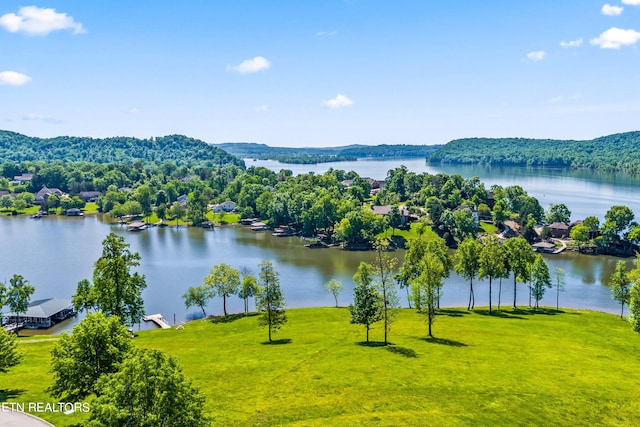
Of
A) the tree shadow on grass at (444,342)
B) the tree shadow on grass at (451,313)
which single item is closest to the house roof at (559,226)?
the tree shadow on grass at (451,313)

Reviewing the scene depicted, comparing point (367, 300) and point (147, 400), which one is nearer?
point (147, 400)

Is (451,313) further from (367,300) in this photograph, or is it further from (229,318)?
(229,318)

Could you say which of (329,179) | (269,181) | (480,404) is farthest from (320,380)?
(269,181)

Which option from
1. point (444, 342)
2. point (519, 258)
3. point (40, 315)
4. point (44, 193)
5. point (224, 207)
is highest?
point (44, 193)

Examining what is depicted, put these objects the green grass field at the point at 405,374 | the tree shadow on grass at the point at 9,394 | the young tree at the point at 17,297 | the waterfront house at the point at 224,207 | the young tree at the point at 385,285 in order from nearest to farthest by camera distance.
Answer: the green grass field at the point at 405,374 < the tree shadow on grass at the point at 9,394 < the young tree at the point at 385,285 < the young tree at the point at 17,297 < the waterfront house at the point at 224,207

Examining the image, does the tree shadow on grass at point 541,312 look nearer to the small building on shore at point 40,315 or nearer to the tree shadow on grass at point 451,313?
the tree shadow on grass at point 451,313

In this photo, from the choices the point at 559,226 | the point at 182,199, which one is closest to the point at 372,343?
the point at 559,226
